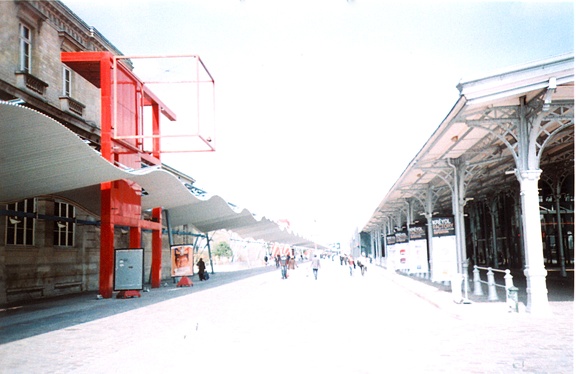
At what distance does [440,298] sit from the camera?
17.6 meters

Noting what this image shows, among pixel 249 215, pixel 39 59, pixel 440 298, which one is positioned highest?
pixel 39 59

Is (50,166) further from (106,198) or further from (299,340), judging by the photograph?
(299,340)

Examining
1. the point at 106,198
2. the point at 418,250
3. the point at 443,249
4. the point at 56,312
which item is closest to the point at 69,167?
the point at 56,312

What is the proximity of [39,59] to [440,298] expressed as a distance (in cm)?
1586

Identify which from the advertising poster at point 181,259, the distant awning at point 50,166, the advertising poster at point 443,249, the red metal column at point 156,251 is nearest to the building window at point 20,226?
the distant awning at point 50,166

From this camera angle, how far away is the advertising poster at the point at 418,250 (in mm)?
24844

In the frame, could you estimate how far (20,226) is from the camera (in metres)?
20.0

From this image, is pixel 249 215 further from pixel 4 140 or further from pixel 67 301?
pixel 4 140

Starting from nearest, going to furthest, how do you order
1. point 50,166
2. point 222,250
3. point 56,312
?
1. point 50,166
2. point 56,312
3. point 222,250

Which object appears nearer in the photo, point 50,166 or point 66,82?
point 50,166

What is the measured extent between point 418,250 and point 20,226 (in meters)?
15.6

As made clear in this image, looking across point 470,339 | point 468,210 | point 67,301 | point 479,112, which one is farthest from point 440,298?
point 468,210

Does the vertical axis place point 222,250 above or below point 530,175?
below

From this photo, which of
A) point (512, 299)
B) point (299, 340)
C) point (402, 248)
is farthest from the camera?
point (402, 248)
